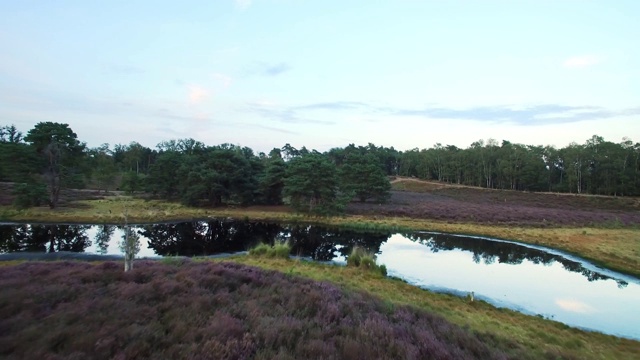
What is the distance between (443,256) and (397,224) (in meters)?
13.1

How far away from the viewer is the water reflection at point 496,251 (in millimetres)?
25069

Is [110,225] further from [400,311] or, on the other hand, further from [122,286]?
[400,311]

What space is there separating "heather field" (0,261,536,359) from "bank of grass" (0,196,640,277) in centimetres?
2517

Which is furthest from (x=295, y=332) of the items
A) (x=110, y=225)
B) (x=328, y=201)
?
(x=328, y=201)

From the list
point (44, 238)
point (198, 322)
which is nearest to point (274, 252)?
point (198, 322)

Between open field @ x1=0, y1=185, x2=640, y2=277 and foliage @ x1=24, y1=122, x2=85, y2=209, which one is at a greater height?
foliage @ x1=24, y1=122, x2=85, y2=209

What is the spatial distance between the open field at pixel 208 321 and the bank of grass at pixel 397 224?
879 inches

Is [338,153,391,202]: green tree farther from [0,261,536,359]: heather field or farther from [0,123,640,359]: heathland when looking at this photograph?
[0,261,536,359]: heather field

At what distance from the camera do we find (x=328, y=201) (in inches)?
1790

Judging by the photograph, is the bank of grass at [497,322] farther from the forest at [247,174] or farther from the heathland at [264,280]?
the forest at [247,174]

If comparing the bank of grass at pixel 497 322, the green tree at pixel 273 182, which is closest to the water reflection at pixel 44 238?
the bank of grass at pixel 497 322

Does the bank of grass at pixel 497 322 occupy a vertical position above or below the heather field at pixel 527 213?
below

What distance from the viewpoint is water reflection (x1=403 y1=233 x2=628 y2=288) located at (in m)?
25.1

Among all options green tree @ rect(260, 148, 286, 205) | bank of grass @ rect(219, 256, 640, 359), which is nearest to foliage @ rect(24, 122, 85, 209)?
green tree @ rect(260, 148, 286, 205)
